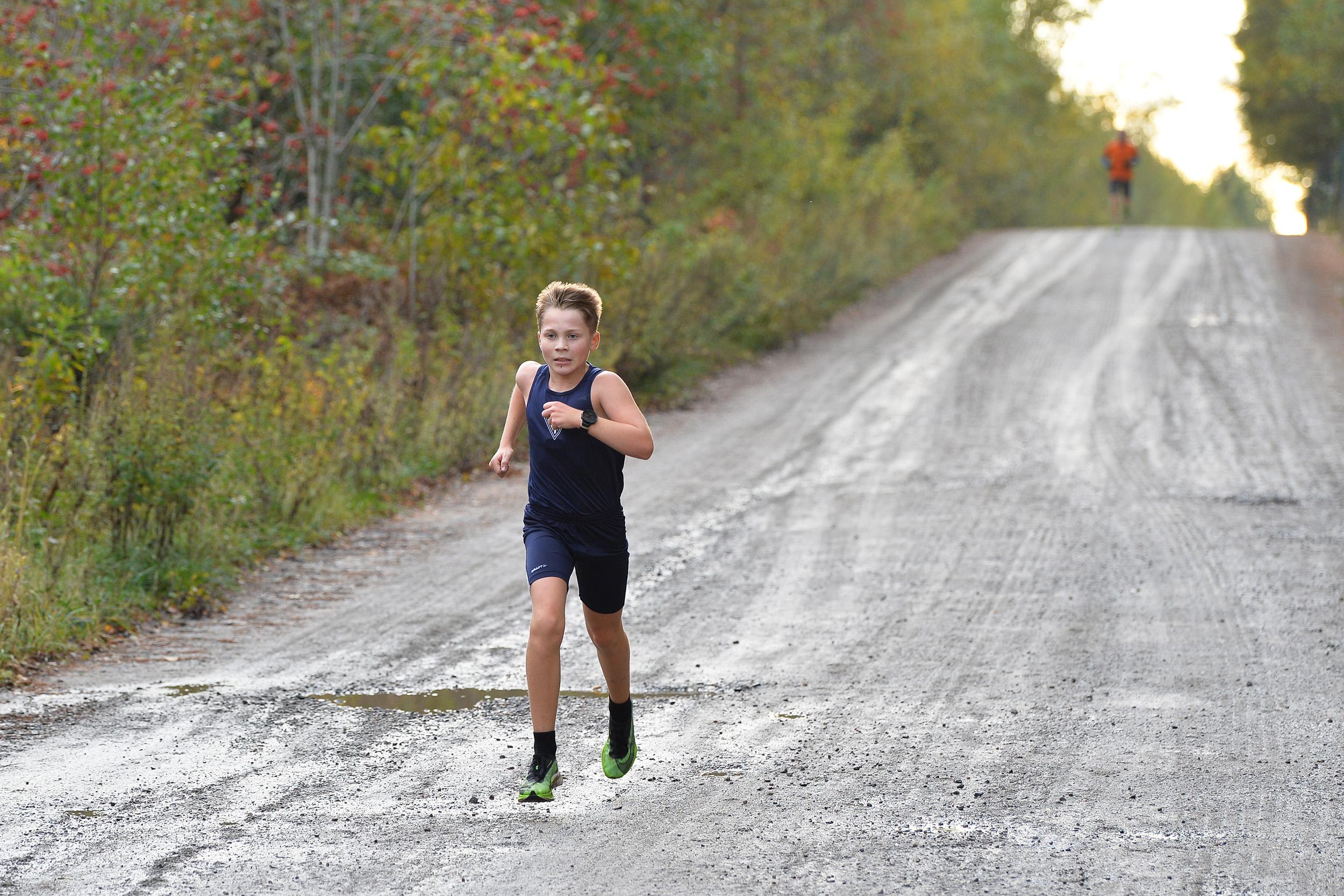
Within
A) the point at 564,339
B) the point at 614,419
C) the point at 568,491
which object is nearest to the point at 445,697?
the point at 568,491

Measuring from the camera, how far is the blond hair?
4746 millimetres

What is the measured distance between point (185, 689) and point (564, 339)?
2.83 meters

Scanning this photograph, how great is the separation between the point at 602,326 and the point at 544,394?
10.5 m

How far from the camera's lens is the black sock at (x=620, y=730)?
16.2ft

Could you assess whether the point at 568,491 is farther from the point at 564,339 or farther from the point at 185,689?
the point at 185,689

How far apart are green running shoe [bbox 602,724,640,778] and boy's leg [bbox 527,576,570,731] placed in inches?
11.8

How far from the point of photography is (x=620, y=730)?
4949 millimetres

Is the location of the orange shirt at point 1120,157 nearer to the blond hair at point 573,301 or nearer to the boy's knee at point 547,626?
the blond hair at point 573,301

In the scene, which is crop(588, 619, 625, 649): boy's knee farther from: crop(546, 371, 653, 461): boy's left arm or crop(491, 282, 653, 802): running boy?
crop(546, 371, 653, 461): boy's left arm

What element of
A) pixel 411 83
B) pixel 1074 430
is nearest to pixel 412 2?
pixel 411 83

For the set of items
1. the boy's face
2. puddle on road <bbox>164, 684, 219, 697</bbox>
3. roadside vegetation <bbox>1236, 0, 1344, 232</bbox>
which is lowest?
puddle on road <bbox>164, 684, 219, 697</bbox>

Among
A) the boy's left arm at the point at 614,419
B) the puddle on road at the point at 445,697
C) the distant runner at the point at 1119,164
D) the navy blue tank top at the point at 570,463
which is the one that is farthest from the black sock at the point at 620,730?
the distant runner at the point at 1119,164

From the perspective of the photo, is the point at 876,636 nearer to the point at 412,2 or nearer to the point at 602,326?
the point at 602,326

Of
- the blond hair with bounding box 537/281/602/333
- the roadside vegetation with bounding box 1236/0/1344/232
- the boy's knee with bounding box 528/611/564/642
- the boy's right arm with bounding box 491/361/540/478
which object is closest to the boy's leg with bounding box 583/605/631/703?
the boy's knee with bounding box 528/611/564/642
